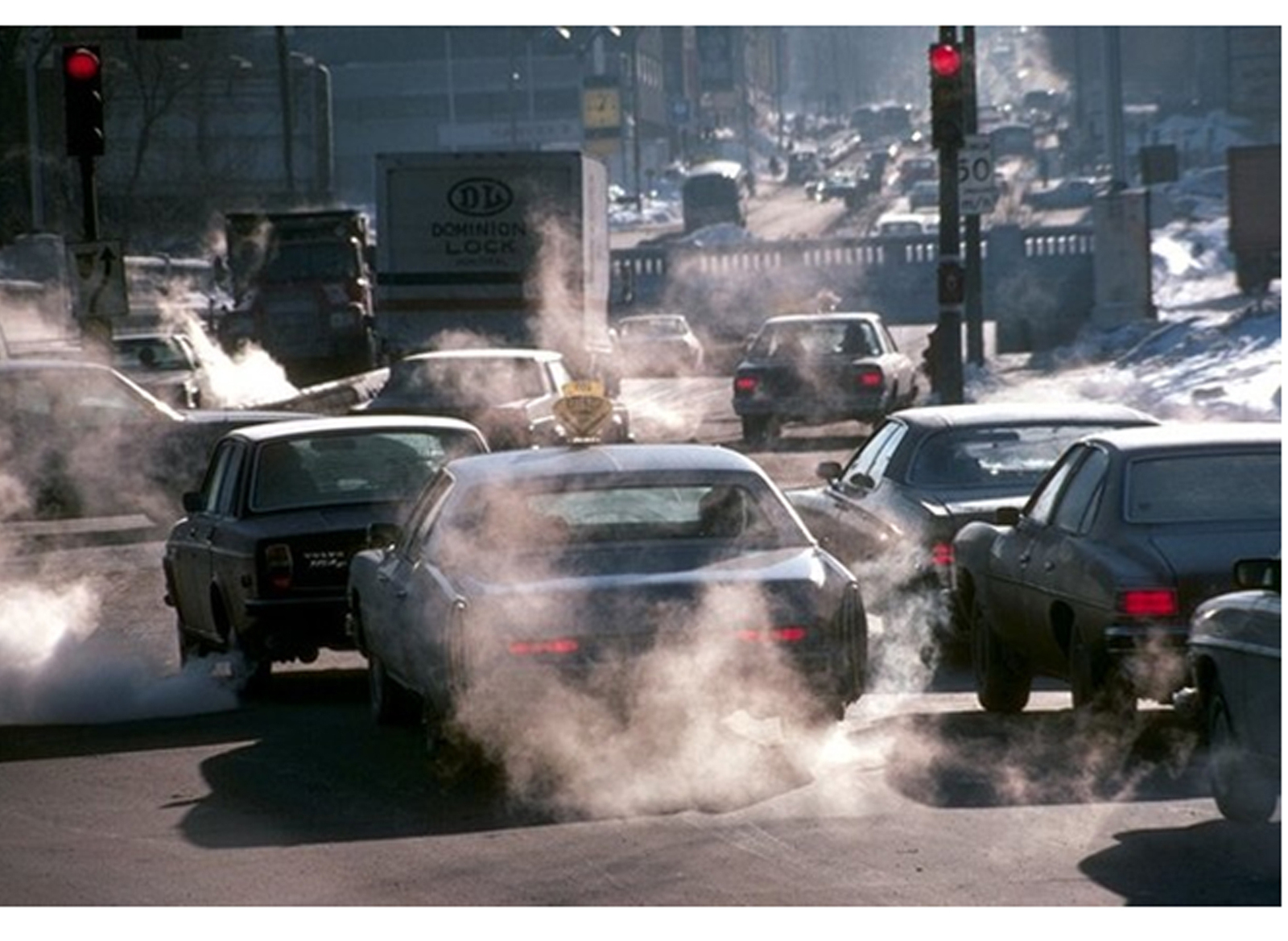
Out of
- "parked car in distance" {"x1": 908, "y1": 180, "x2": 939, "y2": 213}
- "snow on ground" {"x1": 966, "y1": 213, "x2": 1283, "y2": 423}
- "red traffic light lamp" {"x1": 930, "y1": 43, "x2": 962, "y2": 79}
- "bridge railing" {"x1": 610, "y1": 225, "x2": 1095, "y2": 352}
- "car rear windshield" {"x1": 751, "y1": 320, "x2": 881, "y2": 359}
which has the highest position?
"parked car in distance" {"x1": 908, "y1": 180, "x2": 939, "y2": 213}

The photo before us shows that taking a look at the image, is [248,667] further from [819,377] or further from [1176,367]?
[1176,367]

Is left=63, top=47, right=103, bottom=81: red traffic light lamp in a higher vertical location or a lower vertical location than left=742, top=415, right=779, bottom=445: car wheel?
higher

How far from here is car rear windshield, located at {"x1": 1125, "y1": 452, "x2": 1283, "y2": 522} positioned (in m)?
12.6

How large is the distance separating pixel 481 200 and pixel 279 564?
2418 cm

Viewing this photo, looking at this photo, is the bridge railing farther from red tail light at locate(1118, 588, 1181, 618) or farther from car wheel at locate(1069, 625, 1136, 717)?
red tail light at locate(1118, 588, 1181, 618)

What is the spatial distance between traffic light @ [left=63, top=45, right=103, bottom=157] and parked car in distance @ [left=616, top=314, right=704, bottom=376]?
33312 millimetres

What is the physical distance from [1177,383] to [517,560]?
2798cm

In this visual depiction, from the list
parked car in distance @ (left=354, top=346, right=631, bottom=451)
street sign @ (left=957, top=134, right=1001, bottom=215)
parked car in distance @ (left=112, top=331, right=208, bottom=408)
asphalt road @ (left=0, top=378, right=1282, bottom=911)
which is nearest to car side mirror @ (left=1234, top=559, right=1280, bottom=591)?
asphalt road @ (left=0, top=378, right=1282, bottom=911)

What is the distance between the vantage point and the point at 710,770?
11672 millimetres

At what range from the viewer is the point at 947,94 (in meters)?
28.5

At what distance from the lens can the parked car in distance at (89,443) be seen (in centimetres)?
2569

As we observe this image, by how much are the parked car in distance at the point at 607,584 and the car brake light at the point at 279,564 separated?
1996mm

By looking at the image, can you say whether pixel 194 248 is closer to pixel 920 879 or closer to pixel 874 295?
pixel 874 295

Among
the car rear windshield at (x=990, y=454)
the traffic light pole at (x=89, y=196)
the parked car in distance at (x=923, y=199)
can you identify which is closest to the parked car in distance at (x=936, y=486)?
the car rear windshield at (x=990, y=454)
